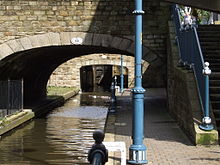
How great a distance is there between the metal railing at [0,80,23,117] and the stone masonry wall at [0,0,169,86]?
99.7 inches

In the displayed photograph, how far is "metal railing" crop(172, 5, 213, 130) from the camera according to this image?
381 inches

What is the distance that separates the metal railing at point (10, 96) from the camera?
1756 cm

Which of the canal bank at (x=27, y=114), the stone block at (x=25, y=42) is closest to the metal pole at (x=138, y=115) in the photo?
the canal bank at (x=27, y=114)

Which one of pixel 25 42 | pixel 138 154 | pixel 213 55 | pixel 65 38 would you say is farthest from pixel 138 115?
pixel 25 42

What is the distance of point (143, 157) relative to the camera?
8078 millimetres

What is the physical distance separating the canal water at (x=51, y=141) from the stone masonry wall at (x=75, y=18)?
136 inches

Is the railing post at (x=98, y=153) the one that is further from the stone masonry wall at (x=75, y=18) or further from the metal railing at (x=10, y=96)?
the metal railing at (x=10, y=96)

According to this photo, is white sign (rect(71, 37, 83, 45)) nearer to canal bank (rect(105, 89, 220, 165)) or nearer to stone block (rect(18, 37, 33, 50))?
stone block (rect(18, 37, 33, 50))

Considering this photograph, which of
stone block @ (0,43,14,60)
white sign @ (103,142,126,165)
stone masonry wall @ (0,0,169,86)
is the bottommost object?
white sign @ (103,142,126,165)

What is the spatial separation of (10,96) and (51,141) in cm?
562

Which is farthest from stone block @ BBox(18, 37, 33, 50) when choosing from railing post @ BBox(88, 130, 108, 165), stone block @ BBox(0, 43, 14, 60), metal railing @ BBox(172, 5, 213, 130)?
railing post @ BBox(88, 130, 108, 165)

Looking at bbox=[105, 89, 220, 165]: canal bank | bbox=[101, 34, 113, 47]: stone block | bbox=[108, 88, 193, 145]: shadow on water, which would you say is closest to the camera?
bbox=[105, 89, 220, 165]: canal bank

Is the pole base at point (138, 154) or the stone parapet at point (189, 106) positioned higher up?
the stone parapet at point (189, 106)

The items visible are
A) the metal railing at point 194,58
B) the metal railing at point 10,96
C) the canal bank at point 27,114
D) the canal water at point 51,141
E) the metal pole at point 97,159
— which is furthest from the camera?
the metal railing at point 10,96
